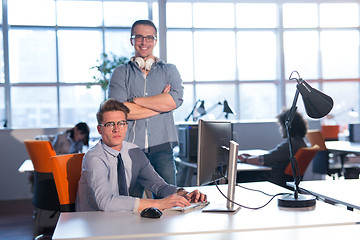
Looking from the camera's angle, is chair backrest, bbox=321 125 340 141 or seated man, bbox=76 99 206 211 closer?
seated man, bbox=76 99 206 211

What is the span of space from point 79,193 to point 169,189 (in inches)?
17.6

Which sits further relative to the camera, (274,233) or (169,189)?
(169,189)

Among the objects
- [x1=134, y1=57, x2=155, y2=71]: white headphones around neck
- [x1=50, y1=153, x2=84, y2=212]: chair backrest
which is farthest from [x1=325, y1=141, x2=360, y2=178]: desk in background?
[x1=50, y1=153, x2=84, y2=212]: chair backrest

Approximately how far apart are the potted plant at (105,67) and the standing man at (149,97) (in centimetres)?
395

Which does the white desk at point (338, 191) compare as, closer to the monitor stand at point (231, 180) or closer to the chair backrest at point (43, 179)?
→ the monitor stand at point (231, 180)

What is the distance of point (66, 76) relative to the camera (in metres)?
7.40

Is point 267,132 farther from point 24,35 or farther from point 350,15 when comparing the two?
point 24,35

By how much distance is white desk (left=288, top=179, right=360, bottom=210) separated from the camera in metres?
2.05

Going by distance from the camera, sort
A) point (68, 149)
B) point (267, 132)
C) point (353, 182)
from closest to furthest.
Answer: point (353, 182), point (68, 149), point (267, 132)

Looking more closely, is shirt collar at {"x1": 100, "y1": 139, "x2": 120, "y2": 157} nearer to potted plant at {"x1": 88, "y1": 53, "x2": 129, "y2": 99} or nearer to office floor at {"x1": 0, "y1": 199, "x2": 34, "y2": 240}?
office floor at {"x1": 0, "y1": 199, "x2": 34, "y2": 240}

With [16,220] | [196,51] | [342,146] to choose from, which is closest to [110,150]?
[16,220]

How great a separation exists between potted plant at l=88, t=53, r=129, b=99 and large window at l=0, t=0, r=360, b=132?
0.23 meters

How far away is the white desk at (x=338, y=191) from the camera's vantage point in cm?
205

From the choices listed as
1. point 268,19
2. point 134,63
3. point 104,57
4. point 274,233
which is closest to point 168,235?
point 274,233
